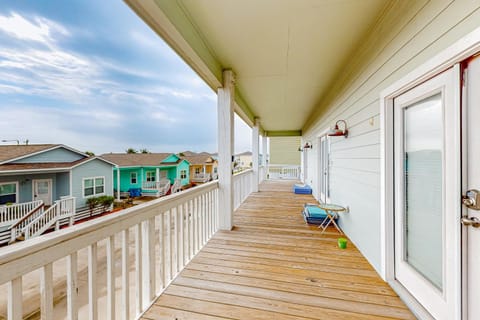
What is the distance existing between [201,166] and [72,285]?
2116 millimetres

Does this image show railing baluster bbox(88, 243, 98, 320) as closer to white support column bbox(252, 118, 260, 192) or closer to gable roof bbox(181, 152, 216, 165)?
gable roof bbox(181, 152, 216, 165)

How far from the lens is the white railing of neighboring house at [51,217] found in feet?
2.80

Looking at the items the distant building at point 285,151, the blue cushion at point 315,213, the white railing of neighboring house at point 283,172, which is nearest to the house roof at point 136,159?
the blue cushion at point 315,213

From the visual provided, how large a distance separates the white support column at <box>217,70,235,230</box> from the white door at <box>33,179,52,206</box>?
8.30 feet

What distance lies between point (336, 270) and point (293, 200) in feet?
11.9

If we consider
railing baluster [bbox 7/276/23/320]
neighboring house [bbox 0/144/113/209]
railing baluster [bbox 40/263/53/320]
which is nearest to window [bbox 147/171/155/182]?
neighboring house [bbox 0/144/113/209]

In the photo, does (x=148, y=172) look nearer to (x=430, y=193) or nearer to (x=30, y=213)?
(x=30, y=213)

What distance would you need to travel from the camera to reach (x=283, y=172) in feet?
38.2

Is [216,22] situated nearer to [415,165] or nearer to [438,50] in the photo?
[438,50]

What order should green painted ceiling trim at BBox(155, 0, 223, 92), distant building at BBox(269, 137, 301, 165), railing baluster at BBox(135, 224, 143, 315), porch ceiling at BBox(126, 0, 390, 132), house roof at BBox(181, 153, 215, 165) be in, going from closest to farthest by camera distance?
railing baluster at BBox(135, 224, 143, 315) → green painted ceiling trim at BBox(155, 0, 223, 92) → porch ceiling at BBox(126, 0, 390, 132) → house roof at BBox(181, 153, 215, 165) → distant building at BBox(269, 137, 301, 165)

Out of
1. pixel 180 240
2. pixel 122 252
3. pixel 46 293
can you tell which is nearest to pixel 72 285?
pixel 46 293

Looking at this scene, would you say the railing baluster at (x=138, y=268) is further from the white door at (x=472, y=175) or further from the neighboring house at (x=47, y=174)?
the white door at (x=472, y=175)

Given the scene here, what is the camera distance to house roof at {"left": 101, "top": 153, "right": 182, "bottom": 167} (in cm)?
121

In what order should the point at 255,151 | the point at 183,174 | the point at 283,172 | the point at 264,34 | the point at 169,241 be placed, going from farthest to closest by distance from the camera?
the point at 283,172, the point at 255,151, the point at 183,174, the point at 264,34, the point at 169,241
